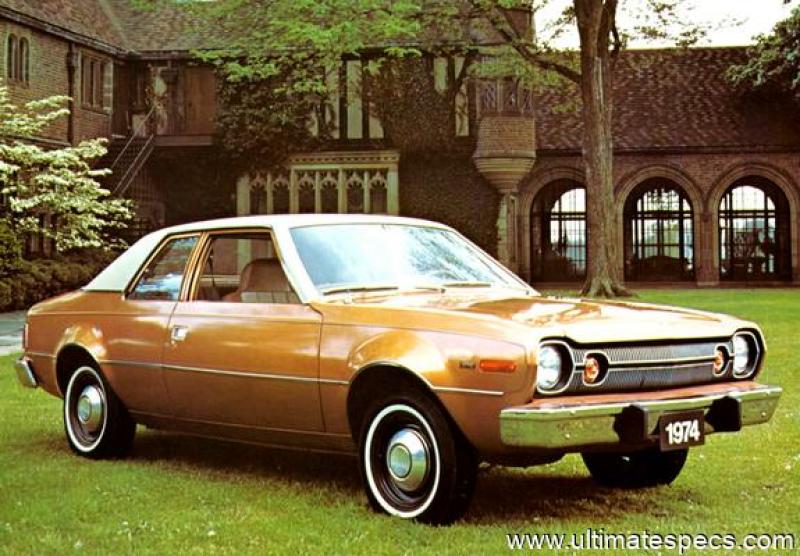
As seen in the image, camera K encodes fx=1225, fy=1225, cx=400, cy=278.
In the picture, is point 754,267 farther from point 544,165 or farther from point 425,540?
point 425,540

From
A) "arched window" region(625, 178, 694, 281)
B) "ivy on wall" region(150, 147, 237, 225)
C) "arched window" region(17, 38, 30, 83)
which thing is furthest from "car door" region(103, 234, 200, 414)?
"arched window" region(625, 178, 694, 281)

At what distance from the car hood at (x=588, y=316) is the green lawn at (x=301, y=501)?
0.90 metres

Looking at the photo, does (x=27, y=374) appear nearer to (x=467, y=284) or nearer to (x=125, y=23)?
(x=467, y=284)

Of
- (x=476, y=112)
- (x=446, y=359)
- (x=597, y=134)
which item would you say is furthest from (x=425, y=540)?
(x=476, y=112)

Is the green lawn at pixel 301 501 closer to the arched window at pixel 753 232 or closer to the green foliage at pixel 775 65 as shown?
the green foliage at pixel 775 65

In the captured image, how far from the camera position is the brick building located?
3562cm

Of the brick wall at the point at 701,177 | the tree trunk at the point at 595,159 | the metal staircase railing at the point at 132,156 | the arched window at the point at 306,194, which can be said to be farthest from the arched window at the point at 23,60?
the brick wall at the point at 701,177

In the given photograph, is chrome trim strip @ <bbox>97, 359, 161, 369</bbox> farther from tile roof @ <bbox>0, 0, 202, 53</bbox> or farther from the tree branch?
tile roof @ <bbox>0, 0, 202, 53</bbox>

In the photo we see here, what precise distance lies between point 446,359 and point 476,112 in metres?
30.8

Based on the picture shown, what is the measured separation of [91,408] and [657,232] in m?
33.4

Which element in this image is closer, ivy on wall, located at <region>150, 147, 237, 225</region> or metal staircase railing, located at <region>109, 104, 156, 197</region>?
metal staircase railing, located at <region>109, 104, 156, 197</region>

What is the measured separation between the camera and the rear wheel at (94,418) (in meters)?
7.74

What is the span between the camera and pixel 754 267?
39219mm

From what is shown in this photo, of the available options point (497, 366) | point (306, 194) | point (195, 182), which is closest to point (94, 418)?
point (497, 366)
